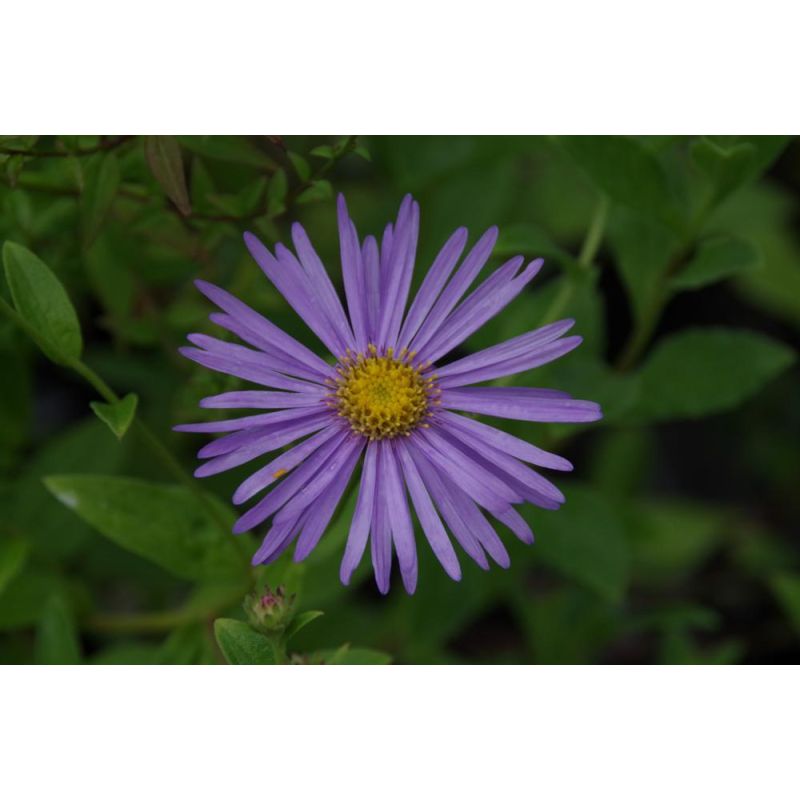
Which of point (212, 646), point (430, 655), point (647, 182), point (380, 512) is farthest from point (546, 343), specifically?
point (430, 655)

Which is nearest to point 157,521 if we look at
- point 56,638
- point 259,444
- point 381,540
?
point 56,638

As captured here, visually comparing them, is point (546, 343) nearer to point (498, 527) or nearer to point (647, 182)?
point (647, 182)

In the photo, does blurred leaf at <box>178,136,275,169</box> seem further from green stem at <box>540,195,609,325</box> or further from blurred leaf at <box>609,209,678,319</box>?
blurred leaf at <box>609,209,678,319</box>

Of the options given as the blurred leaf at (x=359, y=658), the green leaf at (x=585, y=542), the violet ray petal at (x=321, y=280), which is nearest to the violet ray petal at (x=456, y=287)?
the violet ray petal at (x=321, y=280)

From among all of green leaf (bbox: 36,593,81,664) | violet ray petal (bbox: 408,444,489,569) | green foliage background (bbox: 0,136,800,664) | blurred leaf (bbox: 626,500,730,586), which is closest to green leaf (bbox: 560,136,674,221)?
green foliage background (bbox: 0,136,800,664)

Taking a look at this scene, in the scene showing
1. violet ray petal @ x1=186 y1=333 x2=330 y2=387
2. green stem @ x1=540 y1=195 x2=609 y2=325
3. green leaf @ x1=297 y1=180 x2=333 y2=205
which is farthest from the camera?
green stem @ x1=540 y1=195 x2=609 y2=325

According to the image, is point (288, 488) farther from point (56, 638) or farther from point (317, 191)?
point (56, 638)
